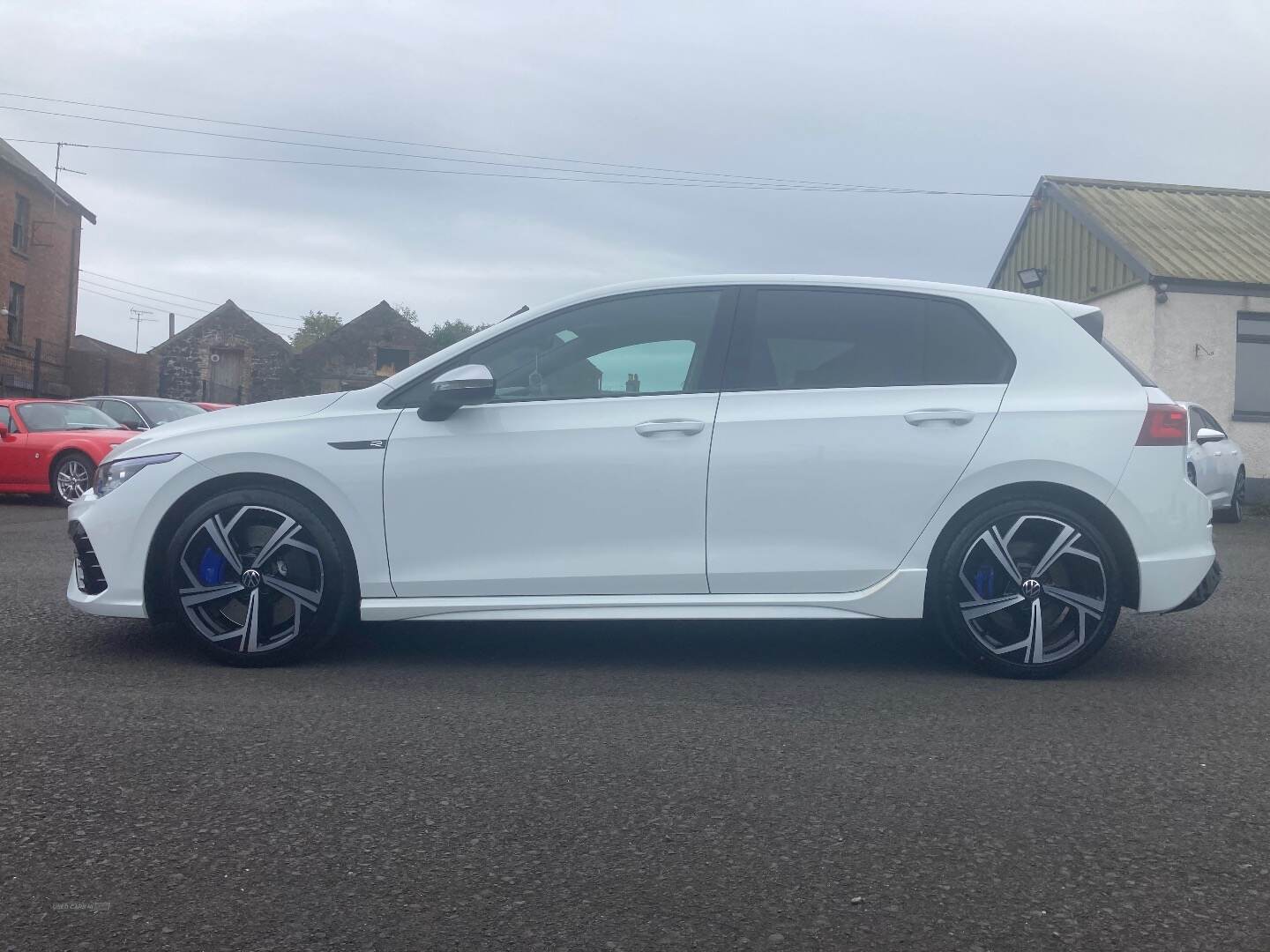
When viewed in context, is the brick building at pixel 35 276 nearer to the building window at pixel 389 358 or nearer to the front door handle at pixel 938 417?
the building window at pixel 389 358

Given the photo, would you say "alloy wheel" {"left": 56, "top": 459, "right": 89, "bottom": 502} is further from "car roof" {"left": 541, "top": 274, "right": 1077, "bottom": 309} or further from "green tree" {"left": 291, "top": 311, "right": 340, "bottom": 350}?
"green tree" {"left": 291, "top": 311, "right": 340, "bottom": 350}

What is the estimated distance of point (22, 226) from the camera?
130 feet

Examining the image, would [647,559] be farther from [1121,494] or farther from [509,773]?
[1121,494]

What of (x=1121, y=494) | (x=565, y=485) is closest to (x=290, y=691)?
(x=565, y=485)

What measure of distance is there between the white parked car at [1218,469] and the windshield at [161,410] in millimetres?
13555

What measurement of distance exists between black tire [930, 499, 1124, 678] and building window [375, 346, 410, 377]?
185ft

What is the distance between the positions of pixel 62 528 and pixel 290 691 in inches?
313

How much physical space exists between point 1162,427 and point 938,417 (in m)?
0.91

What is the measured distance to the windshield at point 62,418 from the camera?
15.6 meters

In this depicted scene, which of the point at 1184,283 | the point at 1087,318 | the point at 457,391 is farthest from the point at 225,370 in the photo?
the point at 1087,318

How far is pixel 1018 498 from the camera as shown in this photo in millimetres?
5109

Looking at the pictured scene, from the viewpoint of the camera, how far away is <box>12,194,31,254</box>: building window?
1538 inches

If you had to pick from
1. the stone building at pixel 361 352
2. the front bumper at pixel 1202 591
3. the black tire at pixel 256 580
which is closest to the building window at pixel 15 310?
the stone building at pixel 361 352

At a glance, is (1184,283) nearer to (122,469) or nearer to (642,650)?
(642,650)
